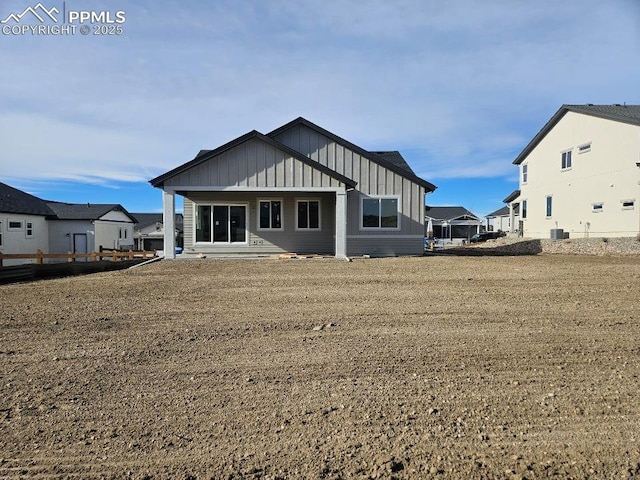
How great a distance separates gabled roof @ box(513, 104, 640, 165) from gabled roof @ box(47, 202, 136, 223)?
32.8 meters

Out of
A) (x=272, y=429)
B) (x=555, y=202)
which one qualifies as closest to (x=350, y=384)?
(x=272, y=429)

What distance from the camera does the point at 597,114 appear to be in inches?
863

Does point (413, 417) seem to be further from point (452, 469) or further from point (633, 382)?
point (633, 382)

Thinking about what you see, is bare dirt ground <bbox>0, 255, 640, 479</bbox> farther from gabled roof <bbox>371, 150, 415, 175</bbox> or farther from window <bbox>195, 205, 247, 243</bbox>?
gabled roof <bbox>371, 150, 415, 175</bbox>

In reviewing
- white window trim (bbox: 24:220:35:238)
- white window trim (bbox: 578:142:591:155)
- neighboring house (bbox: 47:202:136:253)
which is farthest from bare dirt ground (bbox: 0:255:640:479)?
neighboring house (bbox: 47:202:136:253)

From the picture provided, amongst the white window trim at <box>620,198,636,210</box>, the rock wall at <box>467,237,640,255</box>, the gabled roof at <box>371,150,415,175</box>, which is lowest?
the rock wall at <box>467,237,640,255</box>

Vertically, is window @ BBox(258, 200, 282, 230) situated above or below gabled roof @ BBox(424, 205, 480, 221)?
below

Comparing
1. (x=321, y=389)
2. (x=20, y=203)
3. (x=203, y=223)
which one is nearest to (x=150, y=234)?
(x=20, y=203)

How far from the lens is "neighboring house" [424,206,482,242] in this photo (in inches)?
1959

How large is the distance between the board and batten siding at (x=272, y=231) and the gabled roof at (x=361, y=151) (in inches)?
83.8

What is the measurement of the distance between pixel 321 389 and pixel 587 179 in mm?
25115

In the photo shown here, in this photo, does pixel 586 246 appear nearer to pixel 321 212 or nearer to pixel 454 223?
pixel 321 212

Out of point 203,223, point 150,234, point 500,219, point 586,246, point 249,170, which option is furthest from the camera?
point 150,234

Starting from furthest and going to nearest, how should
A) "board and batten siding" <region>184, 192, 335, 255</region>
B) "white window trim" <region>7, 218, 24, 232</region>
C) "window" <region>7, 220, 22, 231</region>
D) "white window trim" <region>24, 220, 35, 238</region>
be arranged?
"white window trim" <region>24, 220, 35, 238</region> < "window" <region>7, 220, 22, 231</region> < "white window trim" <region>7, 218, 24, 232</region> < "board and batten siding" <region>184, 192, 335, 255</region>
